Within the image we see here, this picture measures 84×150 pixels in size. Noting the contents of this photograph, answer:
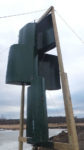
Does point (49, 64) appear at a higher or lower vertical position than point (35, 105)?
higher

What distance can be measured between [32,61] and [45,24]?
0.55 m

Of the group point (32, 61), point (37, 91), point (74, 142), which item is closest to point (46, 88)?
point (37, 91)

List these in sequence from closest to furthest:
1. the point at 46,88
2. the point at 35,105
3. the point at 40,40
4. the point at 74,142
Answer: the point at 74,142
the point at 35,105
the point at 46,88
the point at 40,40

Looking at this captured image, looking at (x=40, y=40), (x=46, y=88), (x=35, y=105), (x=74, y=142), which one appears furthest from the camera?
(x=40, y=40)

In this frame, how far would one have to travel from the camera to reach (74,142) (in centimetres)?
202

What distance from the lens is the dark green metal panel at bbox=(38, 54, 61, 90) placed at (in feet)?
8.91

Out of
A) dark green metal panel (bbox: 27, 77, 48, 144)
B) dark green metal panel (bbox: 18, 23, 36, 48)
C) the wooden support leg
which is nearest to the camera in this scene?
the wooden support leg

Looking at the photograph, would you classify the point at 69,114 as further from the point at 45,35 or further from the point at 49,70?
the point at 45,35

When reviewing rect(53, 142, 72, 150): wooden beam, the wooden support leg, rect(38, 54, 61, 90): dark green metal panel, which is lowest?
rect(53, 142, 72, 150): wooden beam

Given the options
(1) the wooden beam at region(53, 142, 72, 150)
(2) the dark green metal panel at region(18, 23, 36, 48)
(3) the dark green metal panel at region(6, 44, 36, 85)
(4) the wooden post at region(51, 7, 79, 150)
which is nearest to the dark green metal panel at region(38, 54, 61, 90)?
(3) the dark green metal panel at region(6, 44, 36, 85)

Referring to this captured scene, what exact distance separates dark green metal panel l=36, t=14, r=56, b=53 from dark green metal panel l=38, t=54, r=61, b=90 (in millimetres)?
130

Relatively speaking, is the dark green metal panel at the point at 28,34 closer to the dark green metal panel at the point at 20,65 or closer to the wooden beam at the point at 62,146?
the dark green metal panel at the point at 20,65

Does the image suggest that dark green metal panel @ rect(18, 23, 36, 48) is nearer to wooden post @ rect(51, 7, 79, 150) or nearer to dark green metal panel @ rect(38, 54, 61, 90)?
dark green metal panel @ rect(38, 54, 61, 90)

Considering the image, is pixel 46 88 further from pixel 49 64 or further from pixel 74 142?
pixel 74 142
